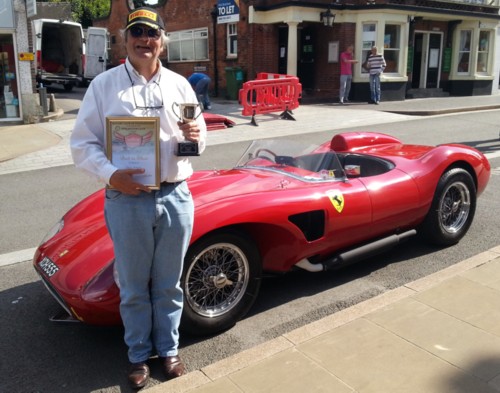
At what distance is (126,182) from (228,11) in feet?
54.3

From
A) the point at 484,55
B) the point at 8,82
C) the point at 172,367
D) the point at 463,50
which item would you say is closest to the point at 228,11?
the point at 8,82

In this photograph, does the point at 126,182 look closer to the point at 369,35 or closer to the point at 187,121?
the point at 187,121

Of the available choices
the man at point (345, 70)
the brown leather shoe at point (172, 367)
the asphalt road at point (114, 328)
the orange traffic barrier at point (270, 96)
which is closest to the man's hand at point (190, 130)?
the brown leather shoe at point (172, 367)

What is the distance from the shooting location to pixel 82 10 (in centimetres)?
3841

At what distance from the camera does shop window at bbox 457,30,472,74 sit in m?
22.0

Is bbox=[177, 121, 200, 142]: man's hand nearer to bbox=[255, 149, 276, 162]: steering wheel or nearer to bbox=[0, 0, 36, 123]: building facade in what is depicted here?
bbox=[255, 149, 276, 162]: steering wheel

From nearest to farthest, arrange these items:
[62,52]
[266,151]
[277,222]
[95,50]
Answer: [277,222] → [266,151] → [62,52] → [95,50]

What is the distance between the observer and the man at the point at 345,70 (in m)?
17.8

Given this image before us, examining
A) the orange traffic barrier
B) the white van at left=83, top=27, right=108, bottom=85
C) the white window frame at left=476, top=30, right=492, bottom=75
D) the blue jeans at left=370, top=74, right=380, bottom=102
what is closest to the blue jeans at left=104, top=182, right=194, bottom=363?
the orange traffic barrier

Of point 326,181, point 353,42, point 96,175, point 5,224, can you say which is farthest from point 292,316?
point 353,42

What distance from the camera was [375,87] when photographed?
59.5ft

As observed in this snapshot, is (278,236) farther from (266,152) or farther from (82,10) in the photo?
(82,10)

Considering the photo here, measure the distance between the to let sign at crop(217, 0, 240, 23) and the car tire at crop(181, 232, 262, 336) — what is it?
1516 cm

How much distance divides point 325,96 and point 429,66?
205 inches
